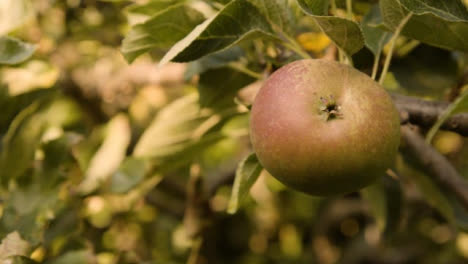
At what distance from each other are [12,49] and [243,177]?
0.41m

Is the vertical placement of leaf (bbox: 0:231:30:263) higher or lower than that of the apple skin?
lower

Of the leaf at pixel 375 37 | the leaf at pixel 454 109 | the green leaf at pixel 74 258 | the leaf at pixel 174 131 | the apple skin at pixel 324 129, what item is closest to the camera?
the apple skin at pixel 324 129

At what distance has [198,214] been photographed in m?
1.47

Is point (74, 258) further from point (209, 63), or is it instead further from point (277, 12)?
point (277, 12)

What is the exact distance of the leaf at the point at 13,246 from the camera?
34.0 inches

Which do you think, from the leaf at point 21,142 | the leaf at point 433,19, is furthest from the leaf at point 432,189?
the leaf at point 21,142

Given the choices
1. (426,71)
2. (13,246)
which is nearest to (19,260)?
(13,246)

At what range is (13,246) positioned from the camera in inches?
34.9

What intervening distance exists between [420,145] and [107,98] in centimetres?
120

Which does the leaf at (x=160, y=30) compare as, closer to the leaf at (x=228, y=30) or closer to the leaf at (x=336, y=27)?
the leaf at (x=228, y=30)

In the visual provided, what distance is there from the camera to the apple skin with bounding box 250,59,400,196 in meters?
0.64

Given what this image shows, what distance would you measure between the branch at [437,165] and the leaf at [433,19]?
0.26 m

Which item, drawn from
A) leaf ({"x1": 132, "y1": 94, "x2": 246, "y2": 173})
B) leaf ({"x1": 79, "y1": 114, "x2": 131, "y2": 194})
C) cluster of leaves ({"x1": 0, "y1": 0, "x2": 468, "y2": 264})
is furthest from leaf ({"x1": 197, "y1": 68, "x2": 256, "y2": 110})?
leaf ({"x1": 79, "y1": 114, "x2": 131, "y2": 194})

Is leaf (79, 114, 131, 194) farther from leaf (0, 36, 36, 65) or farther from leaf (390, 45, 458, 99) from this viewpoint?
leaf (390, 45, 458, 99)
